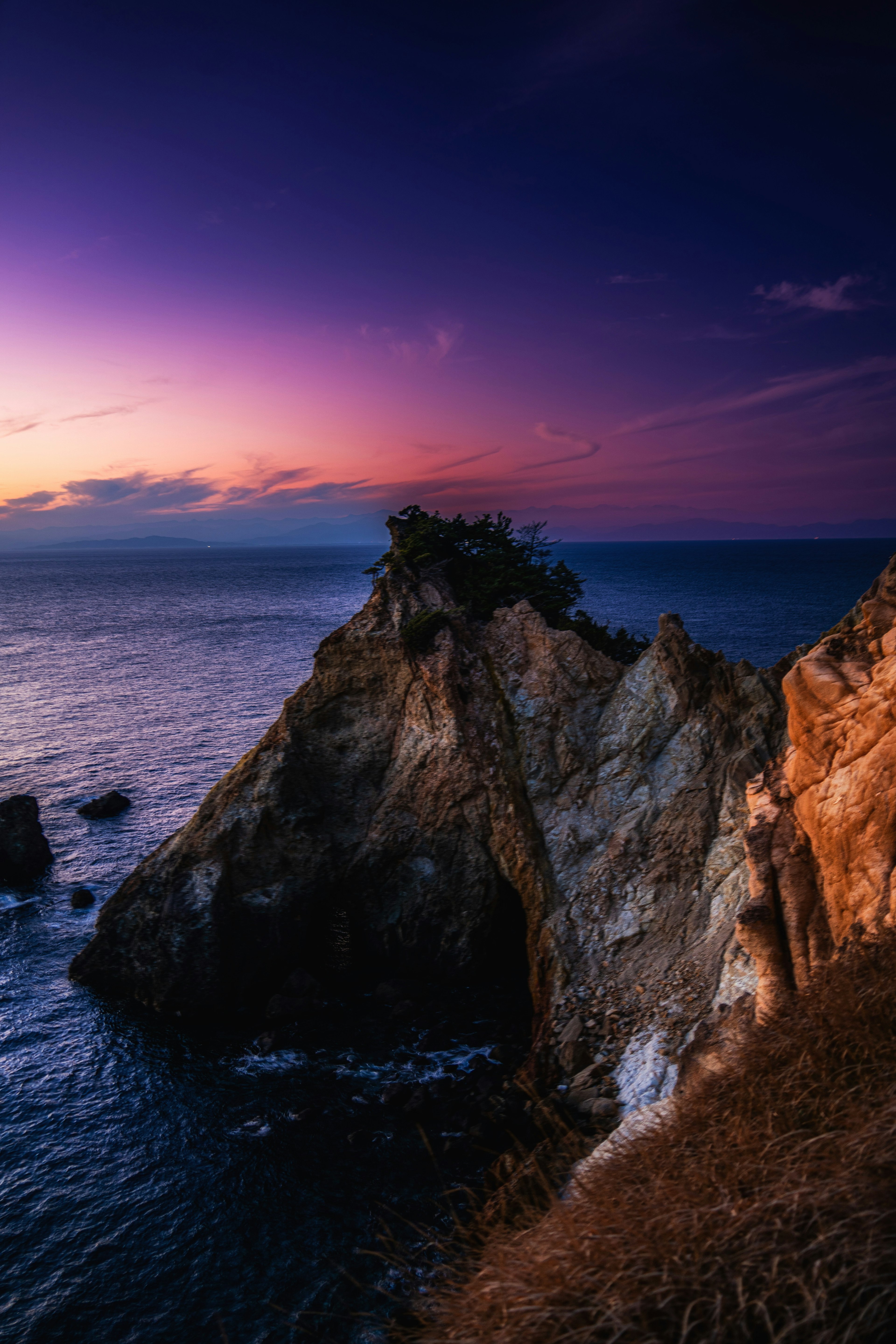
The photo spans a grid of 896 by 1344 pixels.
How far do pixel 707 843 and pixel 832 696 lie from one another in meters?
7.97

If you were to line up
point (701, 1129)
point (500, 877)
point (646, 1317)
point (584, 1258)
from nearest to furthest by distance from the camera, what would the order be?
1. point (646, 1317)
2. point (584, 1258)
3. point (701, 1129)
4. point (500, 877)

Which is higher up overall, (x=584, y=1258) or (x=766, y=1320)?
(x=766, y=1320)

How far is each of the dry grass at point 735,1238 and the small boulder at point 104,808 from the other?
38.2m

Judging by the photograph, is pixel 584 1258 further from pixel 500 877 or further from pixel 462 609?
pixel 462 609

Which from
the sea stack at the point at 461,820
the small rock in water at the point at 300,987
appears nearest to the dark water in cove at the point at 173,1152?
the small rock in water at the point at 300,987

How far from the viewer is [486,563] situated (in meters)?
29.7

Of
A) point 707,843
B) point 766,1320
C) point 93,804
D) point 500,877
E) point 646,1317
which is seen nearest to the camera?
point 766,1320

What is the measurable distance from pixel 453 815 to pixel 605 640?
953cm

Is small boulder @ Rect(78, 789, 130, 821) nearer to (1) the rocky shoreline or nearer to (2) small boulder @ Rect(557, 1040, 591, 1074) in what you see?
(1) the rocky shoreline

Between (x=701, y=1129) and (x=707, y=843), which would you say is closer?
(x=701, y=1129)

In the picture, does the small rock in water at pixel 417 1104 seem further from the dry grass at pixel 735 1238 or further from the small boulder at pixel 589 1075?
the dry grass at pixel 735 1238

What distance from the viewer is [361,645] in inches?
1045

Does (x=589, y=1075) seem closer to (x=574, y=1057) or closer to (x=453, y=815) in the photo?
(x=574, y=1057)

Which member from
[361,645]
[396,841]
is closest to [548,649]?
[361,645]
